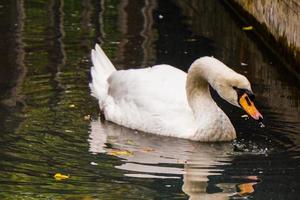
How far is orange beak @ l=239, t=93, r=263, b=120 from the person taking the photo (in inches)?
448

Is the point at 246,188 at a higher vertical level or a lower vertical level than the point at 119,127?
lower

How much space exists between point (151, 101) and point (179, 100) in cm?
30

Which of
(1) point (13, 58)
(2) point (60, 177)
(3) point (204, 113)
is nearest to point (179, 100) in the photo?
(3) point (204, 113)

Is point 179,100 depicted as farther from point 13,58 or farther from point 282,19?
point 282,19

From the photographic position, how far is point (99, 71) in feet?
44.8

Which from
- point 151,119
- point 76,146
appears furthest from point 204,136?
point 76,146

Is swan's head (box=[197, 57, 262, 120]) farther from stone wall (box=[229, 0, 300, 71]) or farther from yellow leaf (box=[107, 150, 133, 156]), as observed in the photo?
stone wall (box=[229, 0, 300, 71])

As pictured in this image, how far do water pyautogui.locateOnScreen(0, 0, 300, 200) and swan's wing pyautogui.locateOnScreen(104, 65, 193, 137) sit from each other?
175 mm

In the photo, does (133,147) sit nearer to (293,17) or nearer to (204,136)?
(204,136)

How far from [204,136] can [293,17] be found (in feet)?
12.3

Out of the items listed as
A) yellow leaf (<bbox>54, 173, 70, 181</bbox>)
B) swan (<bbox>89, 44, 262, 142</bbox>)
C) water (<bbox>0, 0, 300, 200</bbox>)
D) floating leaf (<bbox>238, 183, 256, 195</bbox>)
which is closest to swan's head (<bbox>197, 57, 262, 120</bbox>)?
swan (<bbox>89, 44, 262, 142</bbox>)

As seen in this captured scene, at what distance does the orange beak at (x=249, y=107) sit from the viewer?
11.4 metres

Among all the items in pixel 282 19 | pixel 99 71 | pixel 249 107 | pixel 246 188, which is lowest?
pixel 246 188

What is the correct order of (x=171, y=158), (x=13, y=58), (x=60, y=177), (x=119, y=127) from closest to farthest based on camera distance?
(x=60, y=177) → (x=171, y=158) → (x=119, y=127) → (x=13, y=58)
